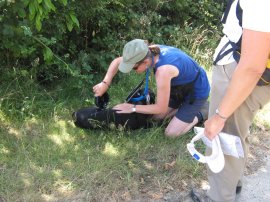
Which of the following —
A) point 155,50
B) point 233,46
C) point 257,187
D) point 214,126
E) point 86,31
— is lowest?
point 257,187

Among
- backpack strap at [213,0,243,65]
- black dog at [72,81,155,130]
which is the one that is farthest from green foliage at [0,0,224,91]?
backpack strap at [213,0,243,65]

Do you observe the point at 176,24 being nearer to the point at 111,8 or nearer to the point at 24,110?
the point at 111,8

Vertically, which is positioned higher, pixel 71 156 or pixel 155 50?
pixel 155 50

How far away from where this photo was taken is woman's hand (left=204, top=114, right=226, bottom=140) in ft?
6.71

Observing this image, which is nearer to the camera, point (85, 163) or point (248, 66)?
point (248, 66)

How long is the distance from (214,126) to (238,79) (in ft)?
1.05

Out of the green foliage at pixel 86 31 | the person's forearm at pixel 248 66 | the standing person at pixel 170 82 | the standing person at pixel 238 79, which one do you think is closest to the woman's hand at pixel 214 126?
the standing person at pixel 238 79

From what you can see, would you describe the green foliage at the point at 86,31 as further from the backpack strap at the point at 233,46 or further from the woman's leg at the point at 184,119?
the backpack strap at the point at 233,46

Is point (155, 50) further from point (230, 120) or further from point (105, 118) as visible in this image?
point (230, 120)

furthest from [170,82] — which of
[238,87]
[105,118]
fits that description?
[238,87]

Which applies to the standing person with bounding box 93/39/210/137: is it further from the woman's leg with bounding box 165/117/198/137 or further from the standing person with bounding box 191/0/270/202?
the standing person with bounding box 191/0/270/202

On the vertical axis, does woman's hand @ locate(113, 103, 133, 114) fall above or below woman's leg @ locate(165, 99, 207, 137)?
above

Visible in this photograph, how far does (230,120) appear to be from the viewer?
2195 millimetres

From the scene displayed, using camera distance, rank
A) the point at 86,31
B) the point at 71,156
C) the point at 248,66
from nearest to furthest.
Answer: the point at 248,66, the point at 71,156, the point at 86,31
